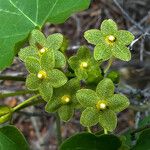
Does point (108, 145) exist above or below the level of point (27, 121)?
above

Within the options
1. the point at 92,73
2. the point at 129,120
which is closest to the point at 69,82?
the point at 92,73

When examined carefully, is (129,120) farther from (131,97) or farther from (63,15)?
(63,15)

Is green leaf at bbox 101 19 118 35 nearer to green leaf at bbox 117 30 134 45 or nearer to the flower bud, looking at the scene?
green leaf at bbox 117 30 134 45

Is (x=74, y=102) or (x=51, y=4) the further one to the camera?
(x=51, y=4)

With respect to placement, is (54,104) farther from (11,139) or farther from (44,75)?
(11,139)

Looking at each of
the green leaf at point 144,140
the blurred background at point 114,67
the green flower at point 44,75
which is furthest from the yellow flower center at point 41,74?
the blurred background at point 114,67

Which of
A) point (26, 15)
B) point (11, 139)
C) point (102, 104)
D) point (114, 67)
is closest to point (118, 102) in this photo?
point (102, 104)
